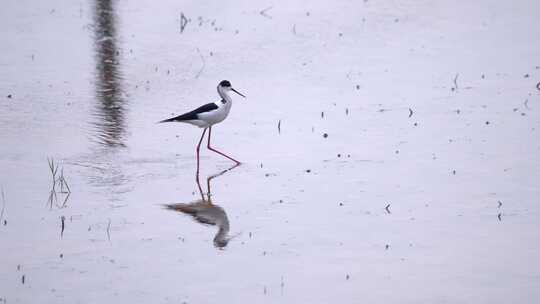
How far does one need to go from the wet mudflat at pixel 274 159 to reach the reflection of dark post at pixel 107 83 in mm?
57

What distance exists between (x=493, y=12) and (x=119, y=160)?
37.8 ft

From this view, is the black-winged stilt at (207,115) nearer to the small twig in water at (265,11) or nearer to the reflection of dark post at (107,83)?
the reflection of dark post at (107,83)

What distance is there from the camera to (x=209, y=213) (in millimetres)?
9562

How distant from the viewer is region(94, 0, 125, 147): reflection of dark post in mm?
12484

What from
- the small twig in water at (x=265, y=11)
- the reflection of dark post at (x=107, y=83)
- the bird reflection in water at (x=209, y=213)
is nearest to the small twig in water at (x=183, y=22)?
the reflection of dark post at (x=107, y=83)

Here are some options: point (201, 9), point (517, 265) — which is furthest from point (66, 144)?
point (201, 9)

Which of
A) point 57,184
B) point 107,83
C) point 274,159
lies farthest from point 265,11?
point 57,184

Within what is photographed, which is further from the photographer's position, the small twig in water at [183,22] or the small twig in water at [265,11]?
the small twig in water at [265,11]

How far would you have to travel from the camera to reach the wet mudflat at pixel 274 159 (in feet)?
26.2

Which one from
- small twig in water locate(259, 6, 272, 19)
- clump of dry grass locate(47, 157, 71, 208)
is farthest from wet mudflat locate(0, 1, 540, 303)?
small twig in water locate(259, 6, 272, 19)

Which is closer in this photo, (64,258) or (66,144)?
(64,258)

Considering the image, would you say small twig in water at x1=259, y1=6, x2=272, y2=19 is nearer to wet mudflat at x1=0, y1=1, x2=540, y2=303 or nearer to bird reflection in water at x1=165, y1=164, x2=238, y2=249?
wet mudflat at x1=0, y1=1, x2=540, y2=303

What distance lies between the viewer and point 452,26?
1886 centimetres

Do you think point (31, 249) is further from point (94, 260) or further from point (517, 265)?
point (517, 265)
